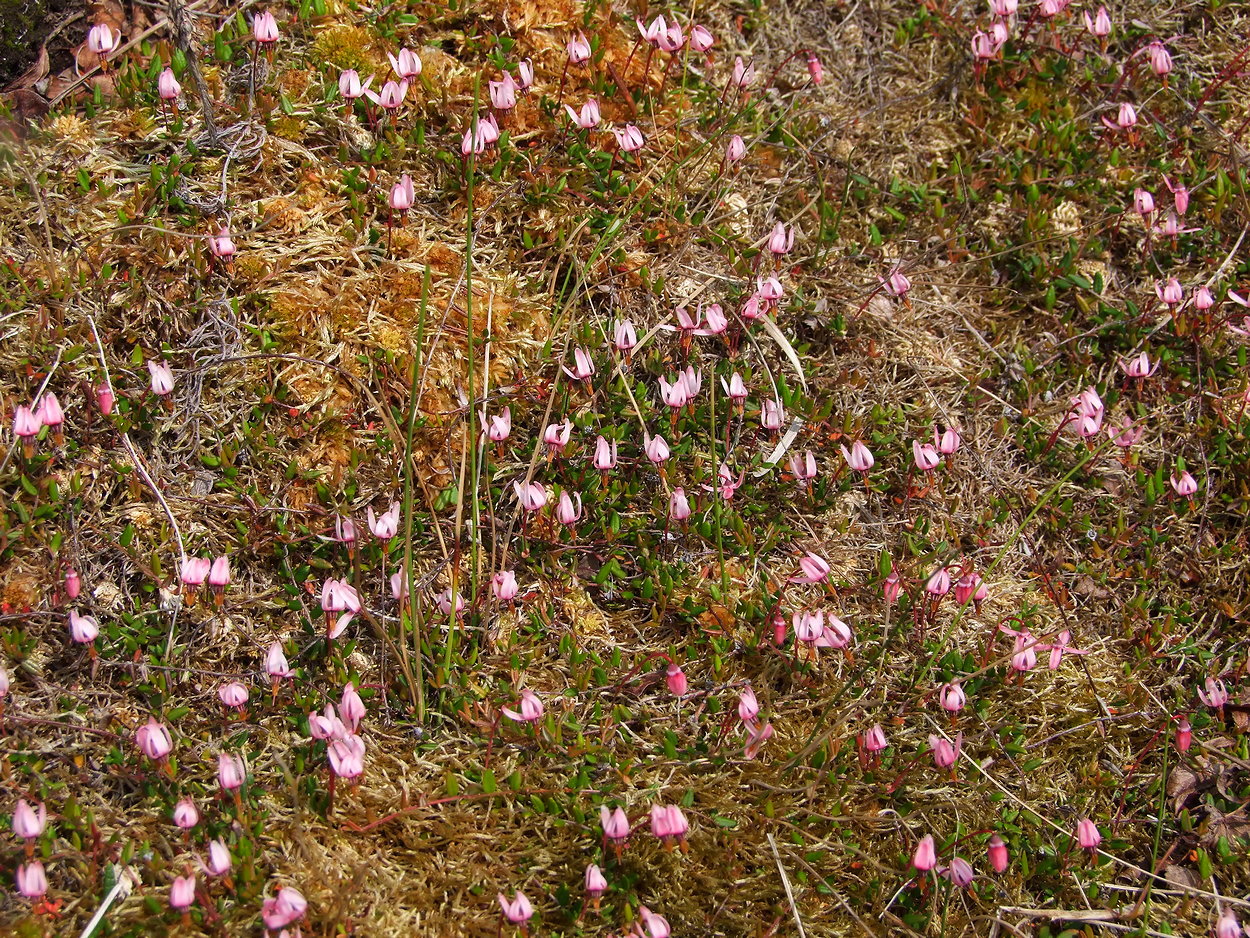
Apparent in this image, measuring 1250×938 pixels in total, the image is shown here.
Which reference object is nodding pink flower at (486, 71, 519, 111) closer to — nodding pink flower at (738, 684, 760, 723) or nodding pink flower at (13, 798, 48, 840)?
nodding pink flower at (738, 684, 760, 723)

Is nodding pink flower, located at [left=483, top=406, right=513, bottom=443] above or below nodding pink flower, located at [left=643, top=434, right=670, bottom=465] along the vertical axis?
above

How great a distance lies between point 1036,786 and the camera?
10.1 ft

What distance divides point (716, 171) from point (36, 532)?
267 cm

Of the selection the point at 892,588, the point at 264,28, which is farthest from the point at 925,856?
the point at 264,28

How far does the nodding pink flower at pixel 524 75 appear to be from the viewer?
3664mm

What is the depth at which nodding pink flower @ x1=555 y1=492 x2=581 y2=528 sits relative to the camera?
3193mm

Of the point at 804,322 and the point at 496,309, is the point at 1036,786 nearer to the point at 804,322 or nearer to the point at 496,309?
the point at 804,322

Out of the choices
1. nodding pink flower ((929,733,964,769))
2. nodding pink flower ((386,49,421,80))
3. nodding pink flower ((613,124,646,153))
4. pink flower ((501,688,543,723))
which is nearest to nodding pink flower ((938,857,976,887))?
nodding pink flower ((929,733,964,769))

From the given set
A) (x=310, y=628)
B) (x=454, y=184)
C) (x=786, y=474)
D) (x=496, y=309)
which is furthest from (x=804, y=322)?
(x=310, y=628)

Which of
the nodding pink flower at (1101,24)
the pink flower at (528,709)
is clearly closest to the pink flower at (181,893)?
the pink flower at (528,709)

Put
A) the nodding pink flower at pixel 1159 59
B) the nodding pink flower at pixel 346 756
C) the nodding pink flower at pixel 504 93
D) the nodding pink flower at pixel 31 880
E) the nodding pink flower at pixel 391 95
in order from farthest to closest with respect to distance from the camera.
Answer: the nodding pink flower at pixel 1159 59 → the nodding pink flower at pixel 504 93 → the nodding pink flower at pixel 391 95 → the nodding pink flower at pixel 346 756 → the nodding pink flower at pixel 31 880

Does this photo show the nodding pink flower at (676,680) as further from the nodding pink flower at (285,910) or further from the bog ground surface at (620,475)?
the nodding pink flower at (285,910)

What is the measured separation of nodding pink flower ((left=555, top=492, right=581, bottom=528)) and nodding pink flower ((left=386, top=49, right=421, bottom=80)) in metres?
1.61

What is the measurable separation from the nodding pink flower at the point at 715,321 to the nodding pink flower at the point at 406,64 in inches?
53.1
